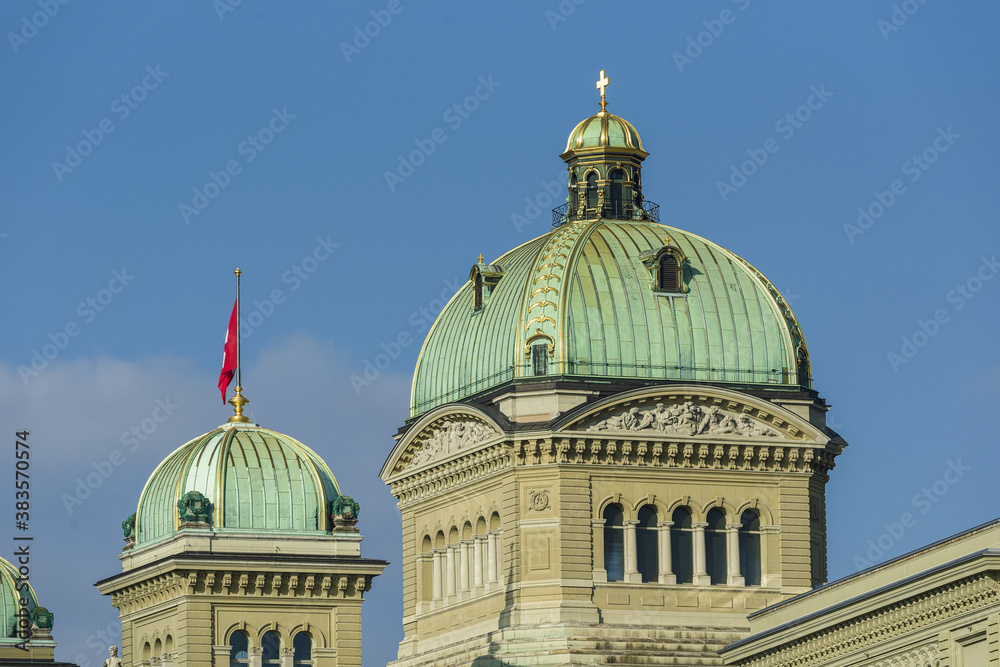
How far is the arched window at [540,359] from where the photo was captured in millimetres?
120250

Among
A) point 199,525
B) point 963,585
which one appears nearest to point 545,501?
point 199,525

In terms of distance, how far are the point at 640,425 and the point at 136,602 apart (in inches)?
804

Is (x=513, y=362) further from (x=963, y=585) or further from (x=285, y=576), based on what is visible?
(x=963, y=585)

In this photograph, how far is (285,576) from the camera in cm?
12506

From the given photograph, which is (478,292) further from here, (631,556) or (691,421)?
(631,556)

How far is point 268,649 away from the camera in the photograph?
125312 millimetres

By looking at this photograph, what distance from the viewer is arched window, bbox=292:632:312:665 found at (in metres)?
126

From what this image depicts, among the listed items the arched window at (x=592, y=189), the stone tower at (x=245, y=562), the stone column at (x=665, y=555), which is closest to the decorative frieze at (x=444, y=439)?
the stone tower at (x=245, y=562)

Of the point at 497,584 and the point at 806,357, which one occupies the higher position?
the point at 806,357

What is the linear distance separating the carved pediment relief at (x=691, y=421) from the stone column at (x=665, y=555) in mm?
3241

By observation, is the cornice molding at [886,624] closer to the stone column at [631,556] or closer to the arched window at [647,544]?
the stone column at [631,556]

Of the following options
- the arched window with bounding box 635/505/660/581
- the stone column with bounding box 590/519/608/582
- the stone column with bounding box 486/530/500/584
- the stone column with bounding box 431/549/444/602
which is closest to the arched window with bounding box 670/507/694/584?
the arched window with bounding box 635/505/660/581

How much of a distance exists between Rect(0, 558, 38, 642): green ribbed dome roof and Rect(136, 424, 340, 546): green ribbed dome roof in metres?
17.0

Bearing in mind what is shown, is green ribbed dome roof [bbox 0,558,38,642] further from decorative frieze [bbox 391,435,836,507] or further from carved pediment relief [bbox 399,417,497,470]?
decorative frieze [bbox 391,435,836,507]
